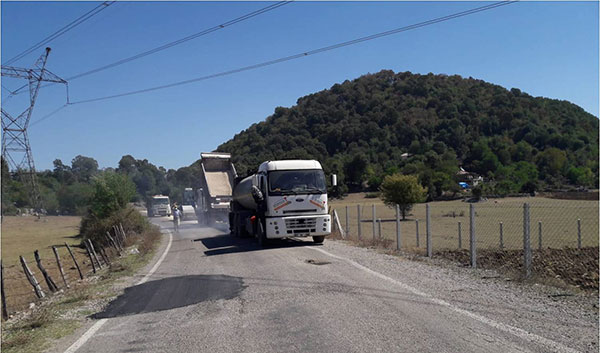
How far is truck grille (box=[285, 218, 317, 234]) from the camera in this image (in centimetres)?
1803

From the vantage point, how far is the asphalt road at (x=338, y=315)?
6152 mm

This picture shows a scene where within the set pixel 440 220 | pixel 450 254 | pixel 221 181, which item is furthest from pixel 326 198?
pixel 440 220

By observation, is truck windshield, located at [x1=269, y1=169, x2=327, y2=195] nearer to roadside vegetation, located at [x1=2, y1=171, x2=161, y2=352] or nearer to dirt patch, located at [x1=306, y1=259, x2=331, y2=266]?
dirt patch, located at [x1=306, y1=259, x2=331, y2=266]

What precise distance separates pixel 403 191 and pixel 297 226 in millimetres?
31676

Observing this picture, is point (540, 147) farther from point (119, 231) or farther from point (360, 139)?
point (119, 231)

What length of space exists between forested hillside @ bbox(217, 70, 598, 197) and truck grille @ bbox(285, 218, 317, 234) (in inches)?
1394

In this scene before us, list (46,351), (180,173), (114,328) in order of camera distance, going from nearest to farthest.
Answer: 1. (46,351)
2. (114,328)
3. (180,173)

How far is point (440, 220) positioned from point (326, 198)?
2362cm

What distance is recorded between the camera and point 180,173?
16038 cm

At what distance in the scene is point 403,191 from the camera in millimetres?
48281

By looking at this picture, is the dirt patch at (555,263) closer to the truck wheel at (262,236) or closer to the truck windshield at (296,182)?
the truck windshield at (296,182)

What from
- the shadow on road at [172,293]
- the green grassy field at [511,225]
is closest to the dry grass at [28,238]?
the green grassy field at [511,225]

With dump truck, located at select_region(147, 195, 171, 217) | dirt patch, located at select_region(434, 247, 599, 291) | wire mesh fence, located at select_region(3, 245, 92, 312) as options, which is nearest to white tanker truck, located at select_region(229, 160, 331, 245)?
dirt patch, located at select_region(434, 247, 599, 291)

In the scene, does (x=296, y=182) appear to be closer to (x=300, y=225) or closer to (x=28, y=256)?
(x=300, y=225)
